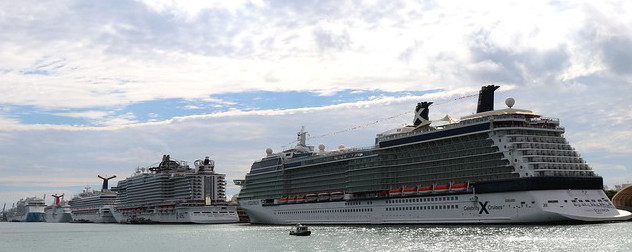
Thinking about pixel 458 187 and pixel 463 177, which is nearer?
pixel 458 187

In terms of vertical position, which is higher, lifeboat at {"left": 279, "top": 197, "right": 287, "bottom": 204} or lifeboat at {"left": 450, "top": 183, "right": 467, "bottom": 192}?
lifeboat at {"left": 279, "top": 197, "right": 287, "bottom": 204}

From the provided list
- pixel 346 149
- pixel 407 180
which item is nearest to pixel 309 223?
pixel 346 149

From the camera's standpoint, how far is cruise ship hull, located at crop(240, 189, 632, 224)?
84.8 metres

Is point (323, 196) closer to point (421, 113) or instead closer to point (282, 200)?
point (282, 200)

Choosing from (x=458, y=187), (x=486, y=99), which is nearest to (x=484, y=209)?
(x=458, y=187)

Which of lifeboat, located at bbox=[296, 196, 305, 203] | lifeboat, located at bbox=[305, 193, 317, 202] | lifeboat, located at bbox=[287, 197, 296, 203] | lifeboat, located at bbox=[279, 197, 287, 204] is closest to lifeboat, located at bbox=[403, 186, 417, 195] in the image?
lifeboat, located at bbox=[305, 193, 317, 202]

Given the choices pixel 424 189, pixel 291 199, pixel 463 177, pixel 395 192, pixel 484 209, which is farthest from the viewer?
pixel 291 199

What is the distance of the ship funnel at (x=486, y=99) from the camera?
326 ft

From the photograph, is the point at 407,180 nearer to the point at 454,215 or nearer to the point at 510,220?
the point at 454,215

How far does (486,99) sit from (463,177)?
12.5 meters

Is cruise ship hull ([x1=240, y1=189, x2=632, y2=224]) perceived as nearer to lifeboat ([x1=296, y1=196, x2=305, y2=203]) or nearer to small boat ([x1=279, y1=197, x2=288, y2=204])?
lifeboat ([x1=296, y1=196, x2=305, y2=203])

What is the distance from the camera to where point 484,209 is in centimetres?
9019

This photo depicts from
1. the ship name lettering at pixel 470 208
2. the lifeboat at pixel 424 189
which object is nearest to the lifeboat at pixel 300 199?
the lifeboat at pixel 424 189

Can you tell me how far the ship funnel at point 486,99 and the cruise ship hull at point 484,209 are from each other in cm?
1426
